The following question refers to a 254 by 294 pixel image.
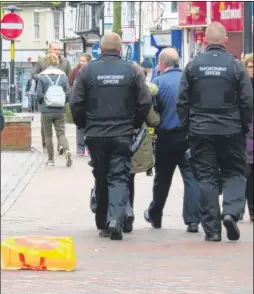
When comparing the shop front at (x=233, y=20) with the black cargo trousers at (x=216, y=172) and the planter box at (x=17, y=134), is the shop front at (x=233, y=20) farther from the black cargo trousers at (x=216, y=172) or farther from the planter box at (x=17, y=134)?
the black cargo trousers at (x=216, y=172)

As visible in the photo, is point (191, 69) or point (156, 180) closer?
point (191, 69)

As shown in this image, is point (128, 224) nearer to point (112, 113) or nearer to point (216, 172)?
point (216, 172)

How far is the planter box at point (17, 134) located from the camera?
21.3m

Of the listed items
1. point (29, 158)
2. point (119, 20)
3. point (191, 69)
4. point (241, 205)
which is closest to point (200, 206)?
point (241, 205)

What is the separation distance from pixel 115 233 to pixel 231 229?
103 cm

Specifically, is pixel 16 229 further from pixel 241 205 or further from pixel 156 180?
pixel 241 205

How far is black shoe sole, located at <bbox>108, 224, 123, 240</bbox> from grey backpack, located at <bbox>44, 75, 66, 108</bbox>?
8024mm

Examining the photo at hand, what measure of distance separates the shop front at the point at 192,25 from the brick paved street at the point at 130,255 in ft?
72.1

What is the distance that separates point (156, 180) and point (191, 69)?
153cm

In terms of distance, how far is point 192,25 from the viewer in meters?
38.1

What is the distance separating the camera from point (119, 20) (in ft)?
98.7

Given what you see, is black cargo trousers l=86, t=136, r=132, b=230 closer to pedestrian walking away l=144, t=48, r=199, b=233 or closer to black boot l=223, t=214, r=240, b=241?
pedestrian walking away l=144, t=48, r=199, b=233

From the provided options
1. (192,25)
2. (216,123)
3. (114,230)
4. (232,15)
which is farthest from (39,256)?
(192,25)

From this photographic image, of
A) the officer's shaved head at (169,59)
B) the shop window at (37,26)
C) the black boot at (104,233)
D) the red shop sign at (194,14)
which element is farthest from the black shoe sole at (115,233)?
the shop window at (37,26)
